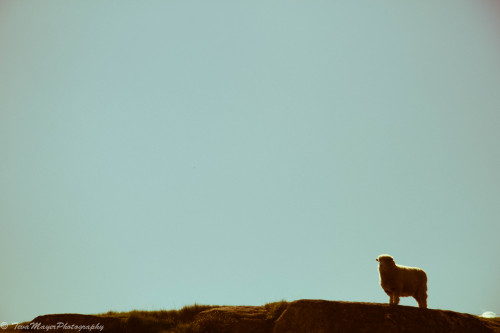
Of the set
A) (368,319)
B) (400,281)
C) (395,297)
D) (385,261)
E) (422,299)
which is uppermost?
(385,261)

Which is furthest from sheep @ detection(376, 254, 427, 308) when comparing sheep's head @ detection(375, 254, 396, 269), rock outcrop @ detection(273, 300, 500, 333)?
rock outcrop @ detection(273, 300, 500, 333)

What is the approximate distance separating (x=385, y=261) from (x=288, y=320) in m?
4.16

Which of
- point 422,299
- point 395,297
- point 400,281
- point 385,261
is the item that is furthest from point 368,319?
point 422,299

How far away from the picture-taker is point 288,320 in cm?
998

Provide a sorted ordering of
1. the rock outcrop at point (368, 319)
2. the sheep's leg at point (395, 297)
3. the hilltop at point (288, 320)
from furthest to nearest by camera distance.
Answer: the sheep's leg at point (395, 297)
the hilltop at point (288, 320)
the rock outcrop at point (368, 319)

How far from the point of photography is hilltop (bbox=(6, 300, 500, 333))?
31.3 feet

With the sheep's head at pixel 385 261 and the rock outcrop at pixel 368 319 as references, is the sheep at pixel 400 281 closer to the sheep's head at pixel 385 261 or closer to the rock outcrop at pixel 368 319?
the sheep's head at pixel 385 261

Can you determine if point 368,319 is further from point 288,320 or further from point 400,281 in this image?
point 288,320

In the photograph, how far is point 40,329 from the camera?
10945 millimetres

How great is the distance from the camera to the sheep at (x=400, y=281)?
1088 centimetres

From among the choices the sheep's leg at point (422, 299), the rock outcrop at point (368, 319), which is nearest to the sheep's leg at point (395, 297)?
the rock outcrop at point (368, 319)

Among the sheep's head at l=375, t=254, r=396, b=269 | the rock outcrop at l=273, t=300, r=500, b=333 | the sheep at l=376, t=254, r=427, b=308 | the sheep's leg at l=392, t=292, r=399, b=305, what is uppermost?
the sheep's head at l=375, t=254, r=396, b=269

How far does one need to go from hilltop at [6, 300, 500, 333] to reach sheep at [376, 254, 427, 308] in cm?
80

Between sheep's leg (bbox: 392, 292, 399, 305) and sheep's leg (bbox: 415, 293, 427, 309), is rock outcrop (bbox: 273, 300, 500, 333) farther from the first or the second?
sheep's leg (bbox: 415, 293, 427, 309)
